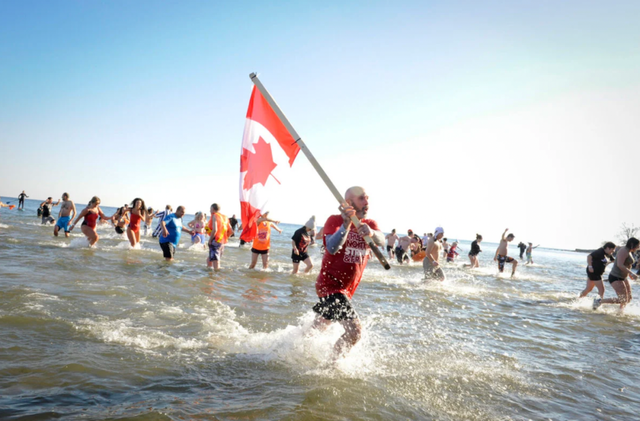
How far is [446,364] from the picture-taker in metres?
4.49

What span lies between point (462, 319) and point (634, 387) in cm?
303

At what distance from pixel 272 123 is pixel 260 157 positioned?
50 cm

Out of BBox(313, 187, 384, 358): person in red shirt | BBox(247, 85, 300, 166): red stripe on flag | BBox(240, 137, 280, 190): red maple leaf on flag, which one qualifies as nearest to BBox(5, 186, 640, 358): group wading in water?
BBox(313, 187, 384, 358): person in red shirt

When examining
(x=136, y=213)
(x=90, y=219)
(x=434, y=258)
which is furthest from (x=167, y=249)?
(x=434, y=258)

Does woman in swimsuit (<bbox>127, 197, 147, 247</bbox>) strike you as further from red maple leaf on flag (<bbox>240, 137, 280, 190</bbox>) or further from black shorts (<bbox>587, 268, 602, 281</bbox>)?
black shorts (<bbox>587, 268, 602, 281</bbox>)

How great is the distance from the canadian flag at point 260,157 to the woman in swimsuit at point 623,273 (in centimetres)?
889

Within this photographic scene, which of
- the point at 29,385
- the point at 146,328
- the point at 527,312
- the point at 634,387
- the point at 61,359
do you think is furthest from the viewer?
the point at 527,312

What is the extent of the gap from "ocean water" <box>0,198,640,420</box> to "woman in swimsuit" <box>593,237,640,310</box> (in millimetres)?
1615

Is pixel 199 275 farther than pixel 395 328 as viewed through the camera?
Yes

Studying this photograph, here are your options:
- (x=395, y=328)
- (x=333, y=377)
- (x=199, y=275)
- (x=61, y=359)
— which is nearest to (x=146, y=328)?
(x=61, y=359)

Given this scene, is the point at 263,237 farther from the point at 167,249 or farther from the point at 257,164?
the point at 257,164

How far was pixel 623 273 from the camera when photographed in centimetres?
918

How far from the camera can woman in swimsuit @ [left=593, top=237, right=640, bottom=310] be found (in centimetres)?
896

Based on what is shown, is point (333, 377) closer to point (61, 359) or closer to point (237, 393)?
point (237, 393)
